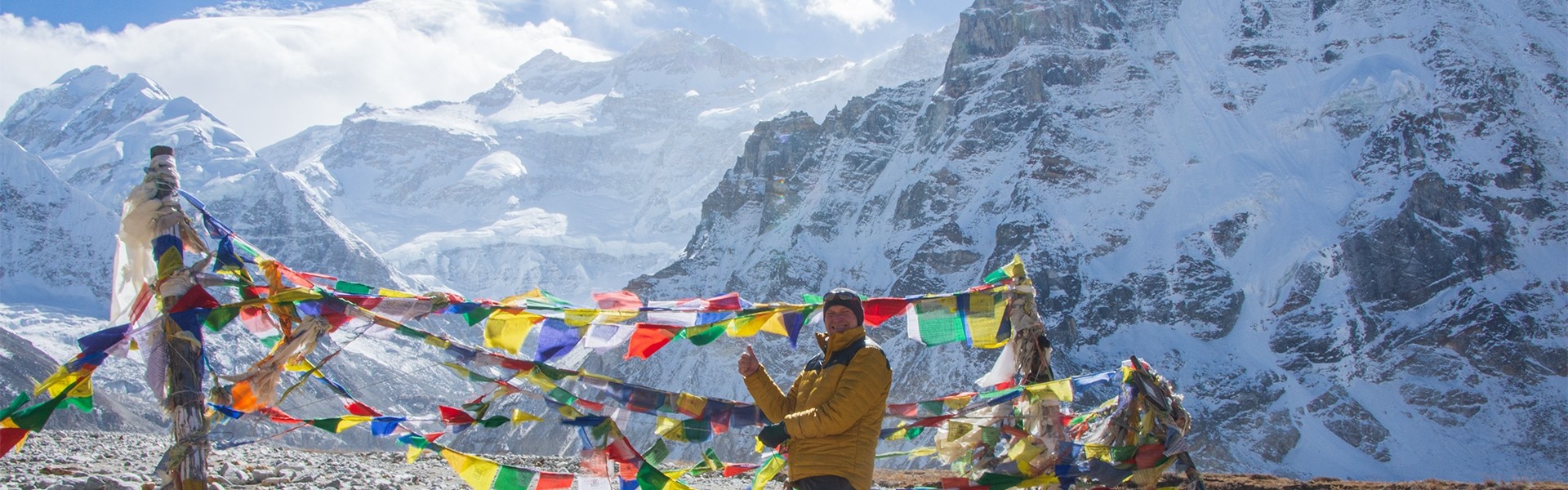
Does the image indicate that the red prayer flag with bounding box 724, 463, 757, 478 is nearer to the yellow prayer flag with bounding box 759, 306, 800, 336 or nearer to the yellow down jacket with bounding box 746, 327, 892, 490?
the yellow prayer flag with bounding box 759, 306, 800, 336

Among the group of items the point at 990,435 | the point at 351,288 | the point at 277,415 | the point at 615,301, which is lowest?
the point at 990,435

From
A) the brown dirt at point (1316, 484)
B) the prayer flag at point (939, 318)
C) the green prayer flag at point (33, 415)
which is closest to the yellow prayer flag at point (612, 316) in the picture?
the prayer flag at point (939, 318)

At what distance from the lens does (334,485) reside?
431 inches

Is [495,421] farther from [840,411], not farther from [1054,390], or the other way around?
[1054,390]

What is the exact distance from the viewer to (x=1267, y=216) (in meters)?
97.3

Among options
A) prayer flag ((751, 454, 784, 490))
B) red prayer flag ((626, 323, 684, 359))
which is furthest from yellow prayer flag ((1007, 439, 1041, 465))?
red prayer flag ((626, 323, 684, 359))

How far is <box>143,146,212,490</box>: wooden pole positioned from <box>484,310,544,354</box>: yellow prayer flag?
2015 millimetres

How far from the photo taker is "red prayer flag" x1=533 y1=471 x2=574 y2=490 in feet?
26.0

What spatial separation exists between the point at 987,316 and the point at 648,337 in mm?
2900

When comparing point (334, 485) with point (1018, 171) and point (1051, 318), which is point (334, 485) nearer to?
point (1051, 318)

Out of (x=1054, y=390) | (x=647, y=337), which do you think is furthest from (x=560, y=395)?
(x=1054, y=390)

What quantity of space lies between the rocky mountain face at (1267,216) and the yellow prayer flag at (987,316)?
2849 inches

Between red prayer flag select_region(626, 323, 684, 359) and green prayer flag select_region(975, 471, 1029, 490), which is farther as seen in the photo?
red prayer flag select_region(626, 323, 684, 359)

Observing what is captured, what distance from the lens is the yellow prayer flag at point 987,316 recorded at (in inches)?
359
